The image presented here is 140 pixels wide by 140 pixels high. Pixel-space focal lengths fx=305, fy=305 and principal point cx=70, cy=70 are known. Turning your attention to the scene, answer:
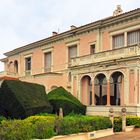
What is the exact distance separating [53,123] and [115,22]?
14216 mm

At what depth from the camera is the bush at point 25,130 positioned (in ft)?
38.9

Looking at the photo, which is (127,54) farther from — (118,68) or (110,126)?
(110,126)

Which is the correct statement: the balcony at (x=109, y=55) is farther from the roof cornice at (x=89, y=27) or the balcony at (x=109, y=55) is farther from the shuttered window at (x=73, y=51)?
the shuttered window at (x=73, y=51)

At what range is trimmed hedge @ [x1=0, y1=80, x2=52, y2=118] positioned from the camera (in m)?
17.8

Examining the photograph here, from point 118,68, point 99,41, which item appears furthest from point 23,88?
point 99,41

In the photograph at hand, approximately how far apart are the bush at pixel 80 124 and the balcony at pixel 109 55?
619 centimetres

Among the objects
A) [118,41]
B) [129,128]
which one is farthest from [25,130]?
[118,41]

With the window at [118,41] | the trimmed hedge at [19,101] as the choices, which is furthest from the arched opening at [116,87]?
the trimmed hedge at [19,101]

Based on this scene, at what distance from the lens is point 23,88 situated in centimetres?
1925

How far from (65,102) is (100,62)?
4096 mm

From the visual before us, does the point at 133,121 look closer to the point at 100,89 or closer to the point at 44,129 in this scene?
the point at 100,89

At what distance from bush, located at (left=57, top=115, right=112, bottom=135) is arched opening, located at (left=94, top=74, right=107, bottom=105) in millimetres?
6599

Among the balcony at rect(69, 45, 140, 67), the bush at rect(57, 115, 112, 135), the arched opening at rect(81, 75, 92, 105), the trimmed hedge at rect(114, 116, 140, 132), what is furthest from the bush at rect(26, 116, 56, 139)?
the arched opening at rect(81, 75, 92, 105)

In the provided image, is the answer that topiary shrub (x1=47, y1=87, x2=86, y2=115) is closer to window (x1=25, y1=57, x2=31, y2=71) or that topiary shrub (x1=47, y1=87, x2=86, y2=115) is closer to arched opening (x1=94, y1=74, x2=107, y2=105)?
arched opening (x1=94, y1=74, x2=107, y2=105)
